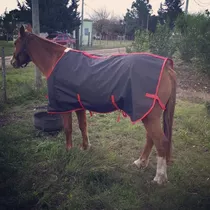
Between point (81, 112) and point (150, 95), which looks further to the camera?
point (81, 112)

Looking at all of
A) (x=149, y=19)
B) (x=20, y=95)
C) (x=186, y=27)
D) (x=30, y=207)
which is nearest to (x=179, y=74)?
(x=186, y=27)

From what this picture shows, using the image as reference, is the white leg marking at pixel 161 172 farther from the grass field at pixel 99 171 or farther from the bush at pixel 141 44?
the bush at pixel 141 44

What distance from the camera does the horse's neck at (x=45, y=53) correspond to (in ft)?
11.7

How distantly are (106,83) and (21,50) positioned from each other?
1.62 metres

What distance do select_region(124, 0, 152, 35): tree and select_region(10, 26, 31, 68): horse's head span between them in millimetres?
34876

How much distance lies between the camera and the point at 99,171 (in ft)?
10.3

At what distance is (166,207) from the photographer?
102 inches

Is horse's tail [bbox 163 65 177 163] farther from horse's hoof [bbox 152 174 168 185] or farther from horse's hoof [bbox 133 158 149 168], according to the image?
horse's hoof [bbox 133 158 149 168]

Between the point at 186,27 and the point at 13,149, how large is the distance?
10.9 m

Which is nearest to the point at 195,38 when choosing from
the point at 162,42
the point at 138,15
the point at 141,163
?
the point at 162,42

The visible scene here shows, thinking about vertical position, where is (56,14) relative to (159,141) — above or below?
above

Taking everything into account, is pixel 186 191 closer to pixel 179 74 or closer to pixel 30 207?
pixel 30 207

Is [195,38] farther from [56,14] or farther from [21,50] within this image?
[56,14]

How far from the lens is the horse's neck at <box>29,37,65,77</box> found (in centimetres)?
356
